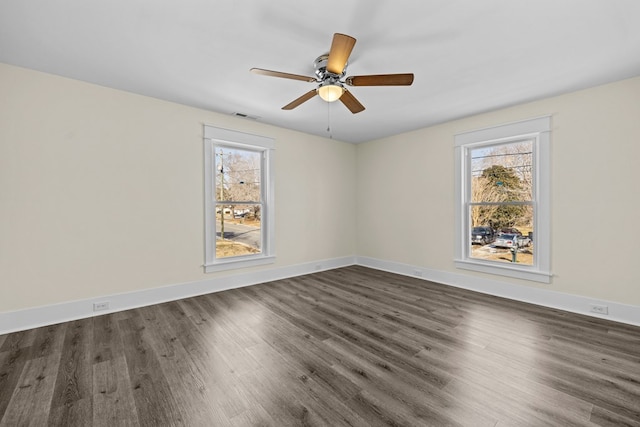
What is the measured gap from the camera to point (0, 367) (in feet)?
6.86

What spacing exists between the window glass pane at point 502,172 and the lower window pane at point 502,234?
17 cm

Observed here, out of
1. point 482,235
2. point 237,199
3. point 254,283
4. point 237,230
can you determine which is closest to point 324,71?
point 237,199

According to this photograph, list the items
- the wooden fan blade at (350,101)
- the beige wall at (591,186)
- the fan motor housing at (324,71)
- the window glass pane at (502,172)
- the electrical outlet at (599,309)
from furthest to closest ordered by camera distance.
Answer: the window glass pane at (502,172) → the electrical outlet at (599,309) → the beige wall at (591,186) → the wooden fan blade at (350,101) → the fan motor housing at (324,71)

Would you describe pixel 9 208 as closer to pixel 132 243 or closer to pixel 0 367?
pixel 132 243

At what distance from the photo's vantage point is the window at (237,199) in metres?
4.02

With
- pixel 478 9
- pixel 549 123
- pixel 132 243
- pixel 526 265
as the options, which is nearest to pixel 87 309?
pixel 132 243

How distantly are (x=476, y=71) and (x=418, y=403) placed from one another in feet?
9.97

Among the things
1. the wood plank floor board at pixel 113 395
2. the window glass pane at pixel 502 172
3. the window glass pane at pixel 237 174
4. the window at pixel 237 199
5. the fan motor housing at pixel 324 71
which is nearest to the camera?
the wood plank floor board at pixel 113 395

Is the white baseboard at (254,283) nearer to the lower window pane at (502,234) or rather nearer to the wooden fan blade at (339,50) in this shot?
the lower window pane at (502,234)

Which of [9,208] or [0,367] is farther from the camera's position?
[9,208]

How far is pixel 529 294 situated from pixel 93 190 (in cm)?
560

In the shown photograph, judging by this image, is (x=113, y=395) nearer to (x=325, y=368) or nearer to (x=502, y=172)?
(x=325, y=368)

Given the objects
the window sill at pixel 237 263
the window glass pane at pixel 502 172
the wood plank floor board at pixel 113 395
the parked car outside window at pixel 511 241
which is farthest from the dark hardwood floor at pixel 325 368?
the window glass pane at pixel 502 172

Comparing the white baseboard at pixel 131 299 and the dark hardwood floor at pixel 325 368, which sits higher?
the white baseboard at pixel 131 299
